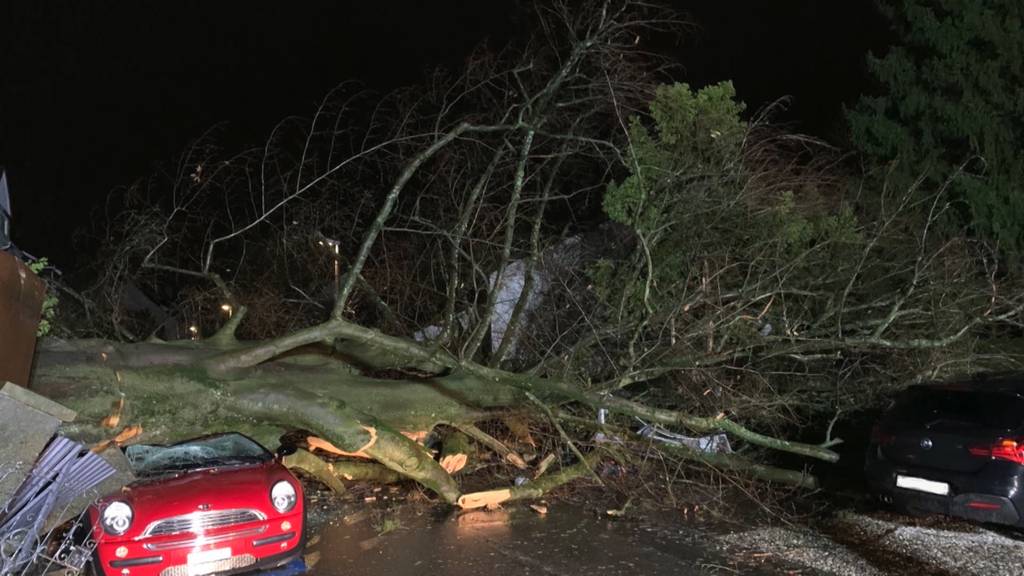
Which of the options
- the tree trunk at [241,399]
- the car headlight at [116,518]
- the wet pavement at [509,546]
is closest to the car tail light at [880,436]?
the wet pavement at [509,546]

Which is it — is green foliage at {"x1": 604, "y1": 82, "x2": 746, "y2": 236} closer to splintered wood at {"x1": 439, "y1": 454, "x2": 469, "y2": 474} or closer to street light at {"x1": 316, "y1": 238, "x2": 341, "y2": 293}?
splintered wood at {"x1": 439, "y1": 454, "x2": 469, "y2": 474}

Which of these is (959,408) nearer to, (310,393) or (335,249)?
(310,393)

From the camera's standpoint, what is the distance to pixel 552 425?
887cm

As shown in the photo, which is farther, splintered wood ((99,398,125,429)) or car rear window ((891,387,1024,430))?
splintered wood ((99,398,125,429))

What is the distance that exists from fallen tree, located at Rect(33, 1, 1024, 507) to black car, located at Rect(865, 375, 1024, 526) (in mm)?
1178

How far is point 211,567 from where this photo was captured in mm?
5508

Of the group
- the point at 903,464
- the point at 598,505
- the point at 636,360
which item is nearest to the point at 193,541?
the point at 598,505

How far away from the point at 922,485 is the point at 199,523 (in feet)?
18.0

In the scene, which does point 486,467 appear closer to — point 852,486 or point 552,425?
point 552,425

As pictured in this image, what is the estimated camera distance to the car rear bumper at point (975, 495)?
236 inches

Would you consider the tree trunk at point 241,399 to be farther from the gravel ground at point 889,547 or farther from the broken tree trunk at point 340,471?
the gravel ground at point 889,547

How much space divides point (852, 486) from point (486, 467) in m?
4.13

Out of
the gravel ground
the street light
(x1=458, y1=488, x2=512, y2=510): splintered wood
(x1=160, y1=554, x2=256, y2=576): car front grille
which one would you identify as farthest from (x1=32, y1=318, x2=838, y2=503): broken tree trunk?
the street light

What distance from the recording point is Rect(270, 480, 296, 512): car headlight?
19.1ft
